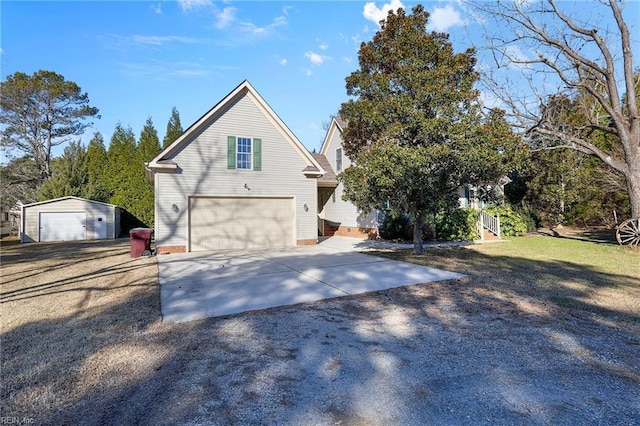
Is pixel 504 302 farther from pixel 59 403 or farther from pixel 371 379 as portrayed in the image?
pixel 59 403

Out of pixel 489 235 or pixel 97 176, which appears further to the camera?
pixel 97 176

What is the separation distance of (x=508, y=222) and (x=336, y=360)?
18.9m

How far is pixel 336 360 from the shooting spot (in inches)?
144

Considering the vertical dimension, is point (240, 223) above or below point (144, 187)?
below

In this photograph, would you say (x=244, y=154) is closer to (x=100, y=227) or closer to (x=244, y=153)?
(x=244, y=153)

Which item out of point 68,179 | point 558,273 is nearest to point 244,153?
point 558,273

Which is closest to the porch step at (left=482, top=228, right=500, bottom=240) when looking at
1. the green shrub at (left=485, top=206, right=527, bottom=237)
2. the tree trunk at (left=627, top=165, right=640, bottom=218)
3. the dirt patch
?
the green shrub at (left=485, top=206, right=527, bottom=237)

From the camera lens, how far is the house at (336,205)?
60.2 ft

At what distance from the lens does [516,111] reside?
1597 centimetres

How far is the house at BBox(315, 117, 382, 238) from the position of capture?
60.2ft

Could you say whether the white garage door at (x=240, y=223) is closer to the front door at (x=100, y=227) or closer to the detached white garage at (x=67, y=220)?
the detached white garage at (x=67, y=220)

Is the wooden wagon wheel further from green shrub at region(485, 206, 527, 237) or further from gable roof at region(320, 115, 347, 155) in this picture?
gable roof at region(320, 115, 347, 155)

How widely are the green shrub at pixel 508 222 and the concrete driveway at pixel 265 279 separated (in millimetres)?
11636

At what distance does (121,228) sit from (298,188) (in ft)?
46.5
